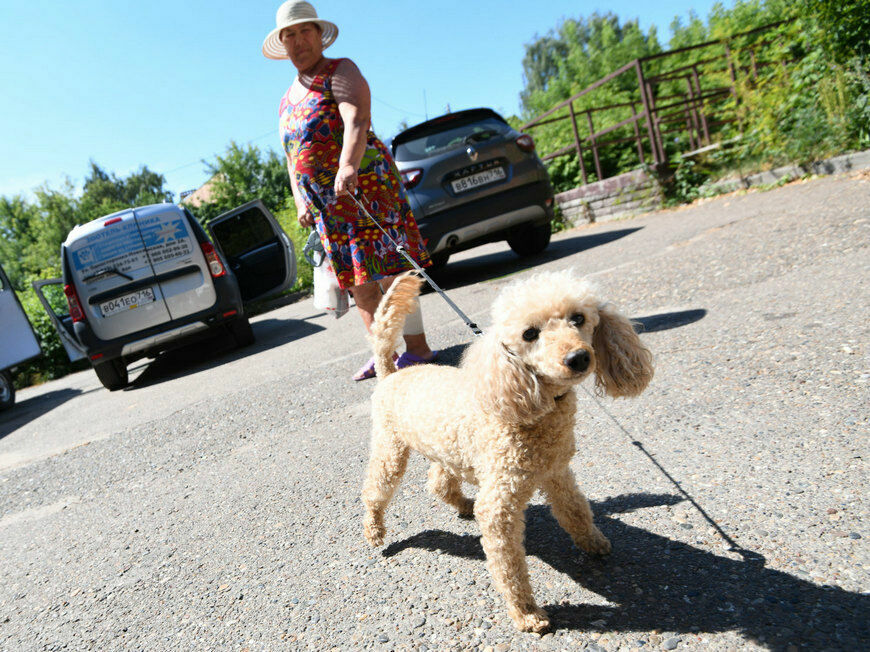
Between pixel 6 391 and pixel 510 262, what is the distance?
25.0ft

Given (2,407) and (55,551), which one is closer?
(55,551)

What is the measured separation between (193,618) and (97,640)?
381mm

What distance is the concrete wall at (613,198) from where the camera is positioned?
8.71m

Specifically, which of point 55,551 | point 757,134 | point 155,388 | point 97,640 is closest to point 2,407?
point 155,388

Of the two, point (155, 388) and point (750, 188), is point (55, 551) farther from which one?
point (750, 188)

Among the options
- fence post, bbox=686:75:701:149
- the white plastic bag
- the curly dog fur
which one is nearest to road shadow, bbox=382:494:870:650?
the curly dog fur

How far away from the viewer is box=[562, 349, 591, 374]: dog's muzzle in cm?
159

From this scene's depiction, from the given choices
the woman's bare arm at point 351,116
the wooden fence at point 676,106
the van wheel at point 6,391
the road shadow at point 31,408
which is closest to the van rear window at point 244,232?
the road shadow at point 31,408

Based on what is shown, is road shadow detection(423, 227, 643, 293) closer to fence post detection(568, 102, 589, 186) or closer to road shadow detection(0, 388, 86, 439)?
fence post detection(568, 102, 589, 186)

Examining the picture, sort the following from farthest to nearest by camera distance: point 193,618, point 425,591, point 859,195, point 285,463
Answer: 1. point 859,195
2. point 285,463
3. point 193,618
4. point 425,591

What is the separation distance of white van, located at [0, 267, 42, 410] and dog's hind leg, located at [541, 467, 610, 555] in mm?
9195

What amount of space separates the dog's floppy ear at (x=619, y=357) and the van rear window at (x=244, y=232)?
730 cm

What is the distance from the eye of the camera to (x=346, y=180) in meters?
3.31

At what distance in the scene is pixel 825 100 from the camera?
21.1ft
